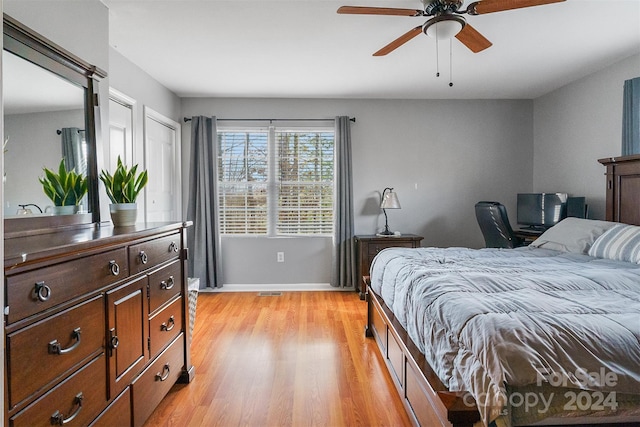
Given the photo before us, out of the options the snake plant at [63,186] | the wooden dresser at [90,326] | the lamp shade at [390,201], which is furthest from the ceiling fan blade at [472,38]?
the snake plant at [63,186]

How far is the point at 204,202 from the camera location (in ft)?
14.9

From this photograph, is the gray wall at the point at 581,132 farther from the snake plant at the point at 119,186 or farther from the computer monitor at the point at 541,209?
the snake plant at the point at 119,186

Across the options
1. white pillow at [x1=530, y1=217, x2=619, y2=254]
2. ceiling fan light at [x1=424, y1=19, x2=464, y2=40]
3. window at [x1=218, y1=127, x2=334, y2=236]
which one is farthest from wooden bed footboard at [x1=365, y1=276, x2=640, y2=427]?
window at [x1=218, y1=127, x2=334, y2=236]

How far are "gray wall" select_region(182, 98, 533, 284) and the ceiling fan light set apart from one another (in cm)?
242

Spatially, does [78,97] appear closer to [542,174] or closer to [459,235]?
[459,235]

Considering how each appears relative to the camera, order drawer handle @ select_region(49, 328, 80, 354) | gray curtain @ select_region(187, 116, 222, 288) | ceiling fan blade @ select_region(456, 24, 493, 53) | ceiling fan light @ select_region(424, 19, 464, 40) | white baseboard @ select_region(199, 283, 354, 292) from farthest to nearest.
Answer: white baseboard @ select_region(199, 283, 354, 292), gray curtain @ select_region(187, 116, 222, 288), ceiling fan blade @ select_region(456, 24, 493, 53), ceiling fan light @ select_region(424, 19, 464, 40), drawer handle @ select_region(49, 328, 80, 354)

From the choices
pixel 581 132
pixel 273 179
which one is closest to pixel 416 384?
pixel 273 179

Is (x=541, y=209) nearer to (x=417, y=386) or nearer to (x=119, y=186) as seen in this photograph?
(x=417, y=386)

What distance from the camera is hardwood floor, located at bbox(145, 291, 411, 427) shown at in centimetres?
197

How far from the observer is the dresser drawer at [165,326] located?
1.88 meters

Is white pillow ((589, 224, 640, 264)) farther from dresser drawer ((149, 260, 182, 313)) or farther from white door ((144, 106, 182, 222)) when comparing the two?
white door ((144, 106, 182, 222))

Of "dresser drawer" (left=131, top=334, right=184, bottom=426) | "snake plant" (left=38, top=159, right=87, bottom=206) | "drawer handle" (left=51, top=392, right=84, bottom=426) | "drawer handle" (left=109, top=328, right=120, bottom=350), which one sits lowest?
"dresser drawer" (left=131, top=334, right=184, bottom=426)

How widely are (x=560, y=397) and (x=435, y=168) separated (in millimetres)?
3874

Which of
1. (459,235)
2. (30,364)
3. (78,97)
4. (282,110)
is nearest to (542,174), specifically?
(459,235)
